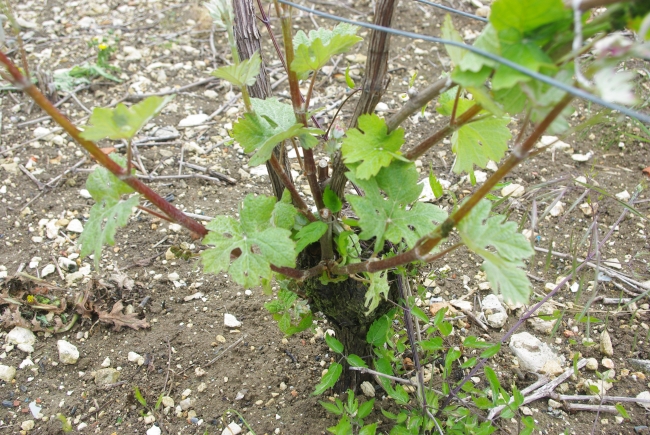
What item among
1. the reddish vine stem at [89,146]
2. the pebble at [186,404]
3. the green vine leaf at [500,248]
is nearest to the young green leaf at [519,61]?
the green vine leaf at [500,248]

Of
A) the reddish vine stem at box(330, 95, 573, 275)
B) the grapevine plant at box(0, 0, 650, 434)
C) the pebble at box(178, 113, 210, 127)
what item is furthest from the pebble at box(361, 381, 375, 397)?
the pebble at box(178, 113, 210, 127)

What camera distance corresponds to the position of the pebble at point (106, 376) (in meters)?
2.14

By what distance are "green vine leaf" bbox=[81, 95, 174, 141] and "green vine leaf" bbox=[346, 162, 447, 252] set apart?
466 mm

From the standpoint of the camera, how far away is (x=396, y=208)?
4.31ft

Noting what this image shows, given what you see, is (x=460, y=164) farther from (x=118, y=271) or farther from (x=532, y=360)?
(x=118, y=271)

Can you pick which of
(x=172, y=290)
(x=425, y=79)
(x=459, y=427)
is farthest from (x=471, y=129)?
(x=425, y=79)

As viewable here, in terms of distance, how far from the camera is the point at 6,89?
11.9 ft

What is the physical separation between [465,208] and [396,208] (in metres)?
0.26

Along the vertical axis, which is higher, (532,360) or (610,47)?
(610,47)

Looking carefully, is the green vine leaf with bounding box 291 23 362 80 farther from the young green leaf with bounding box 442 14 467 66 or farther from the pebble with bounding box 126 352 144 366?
the pebble with bounding box 126 352 144 366

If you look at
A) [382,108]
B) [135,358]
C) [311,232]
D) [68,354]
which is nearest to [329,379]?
[311,232]

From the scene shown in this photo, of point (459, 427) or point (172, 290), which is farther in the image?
point (172, 290)

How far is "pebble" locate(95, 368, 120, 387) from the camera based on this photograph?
7.02 feet

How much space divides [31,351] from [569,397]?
84.7 inches
